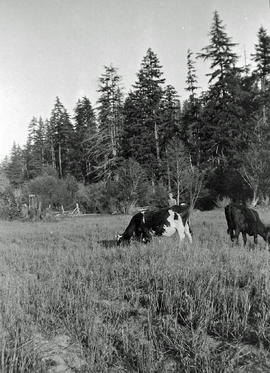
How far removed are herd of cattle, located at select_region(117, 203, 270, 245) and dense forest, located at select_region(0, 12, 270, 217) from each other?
15928 mm

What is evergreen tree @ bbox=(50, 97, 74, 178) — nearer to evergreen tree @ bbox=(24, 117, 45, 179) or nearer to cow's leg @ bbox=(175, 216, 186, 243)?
evergreen tree @ bbox=(24, 117, 45, 179)

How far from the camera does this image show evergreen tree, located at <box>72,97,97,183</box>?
49253mm

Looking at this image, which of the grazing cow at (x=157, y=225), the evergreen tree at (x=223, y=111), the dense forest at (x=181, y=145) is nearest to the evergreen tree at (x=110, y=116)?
the dense forest at (x=181, y=145)

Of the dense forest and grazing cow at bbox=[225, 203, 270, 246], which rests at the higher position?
the dense forest

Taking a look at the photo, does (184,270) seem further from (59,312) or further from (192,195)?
(192,195)

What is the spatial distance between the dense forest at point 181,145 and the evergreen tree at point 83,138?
677 centimetres

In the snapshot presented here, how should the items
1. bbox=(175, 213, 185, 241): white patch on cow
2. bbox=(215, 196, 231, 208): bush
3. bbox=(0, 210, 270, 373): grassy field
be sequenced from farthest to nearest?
bbox=(215, 196, 231, 208): bush < bbox=(175, 213, 185, 241): white patch on cow < bbox=(0, 210, 270, 373): grassy field

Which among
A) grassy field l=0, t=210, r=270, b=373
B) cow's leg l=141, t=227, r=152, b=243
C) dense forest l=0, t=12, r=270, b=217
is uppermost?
dense forest l=0, t=12, r=270, b=217

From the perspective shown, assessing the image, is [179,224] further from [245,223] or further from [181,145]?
[181,145]

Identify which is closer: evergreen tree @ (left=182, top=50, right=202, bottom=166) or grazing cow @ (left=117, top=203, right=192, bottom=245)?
grazing cow @ (left=117, top=203, right=192, bottom=245)

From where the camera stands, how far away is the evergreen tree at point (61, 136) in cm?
5606

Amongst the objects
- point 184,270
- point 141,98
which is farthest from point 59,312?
point 141,98

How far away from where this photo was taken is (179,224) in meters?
9.65

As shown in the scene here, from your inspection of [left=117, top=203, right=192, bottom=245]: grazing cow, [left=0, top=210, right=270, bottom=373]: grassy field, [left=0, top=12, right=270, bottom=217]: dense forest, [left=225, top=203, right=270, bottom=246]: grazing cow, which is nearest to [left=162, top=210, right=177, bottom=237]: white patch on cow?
[left=117, top=203, right=192, bottom=245]: grazing cow
